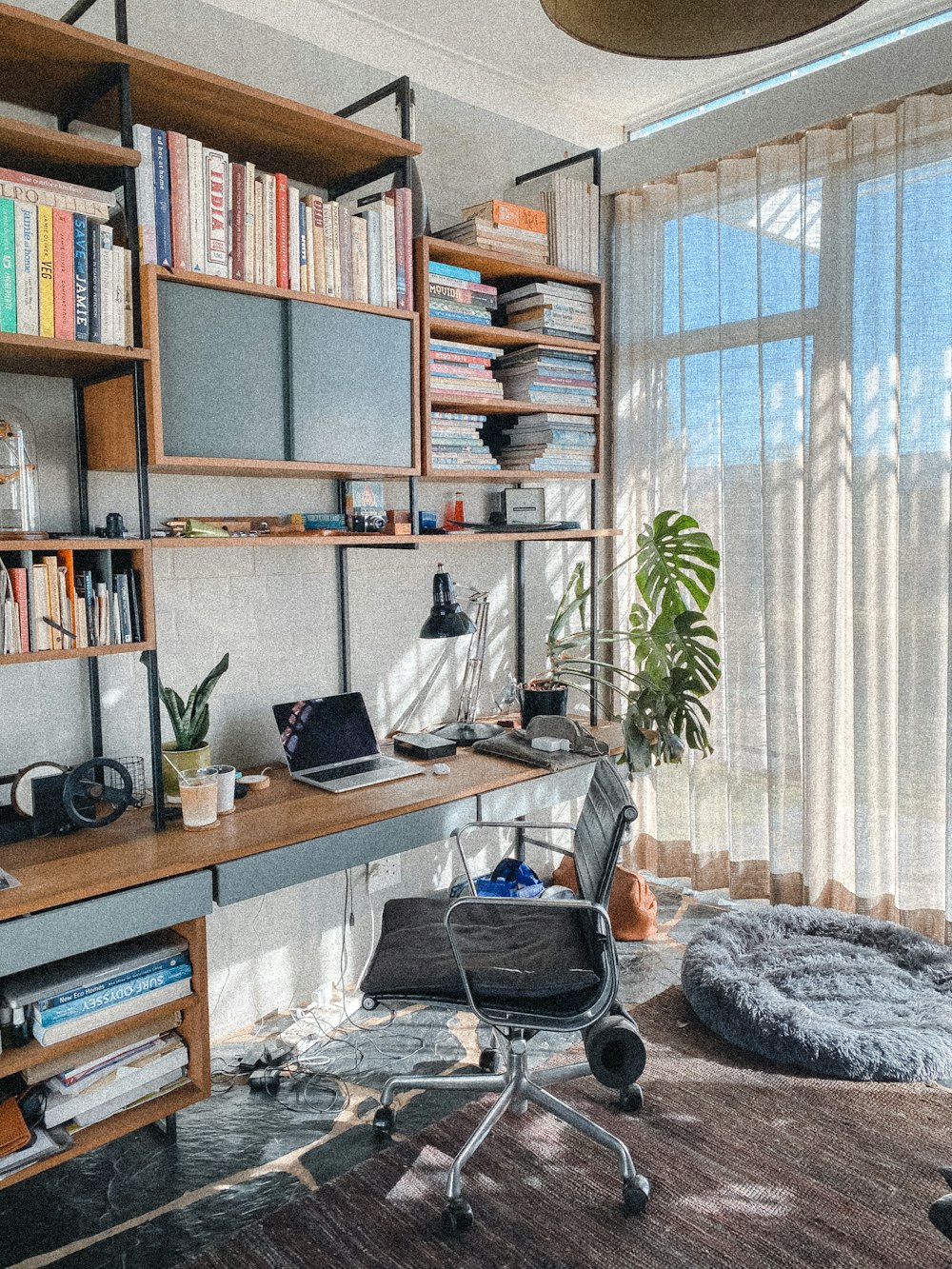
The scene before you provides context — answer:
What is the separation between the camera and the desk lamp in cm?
275

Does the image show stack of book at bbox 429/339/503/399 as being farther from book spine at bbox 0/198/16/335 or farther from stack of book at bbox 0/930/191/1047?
stack of book at bbox 0/930/191/1047

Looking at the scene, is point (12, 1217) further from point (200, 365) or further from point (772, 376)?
point (772, 376)

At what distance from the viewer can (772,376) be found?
10.5 ft

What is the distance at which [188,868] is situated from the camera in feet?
6.44

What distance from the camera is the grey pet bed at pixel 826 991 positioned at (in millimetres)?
2438

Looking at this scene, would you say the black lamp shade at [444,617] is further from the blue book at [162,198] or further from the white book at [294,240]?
the blue book at [162,198]

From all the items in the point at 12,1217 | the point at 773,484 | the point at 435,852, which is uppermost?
the point at 773,484

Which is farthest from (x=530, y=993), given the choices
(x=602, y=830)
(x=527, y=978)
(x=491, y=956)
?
(x=602, y=830)

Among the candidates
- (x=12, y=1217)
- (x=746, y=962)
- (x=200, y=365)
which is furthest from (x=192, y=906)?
(x=746, y=962)

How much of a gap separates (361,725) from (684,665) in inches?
41.9

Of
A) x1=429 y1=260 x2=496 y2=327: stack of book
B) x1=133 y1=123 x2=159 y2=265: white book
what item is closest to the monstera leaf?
x1=429 y1=260 x2=496 y2=327: stack of book

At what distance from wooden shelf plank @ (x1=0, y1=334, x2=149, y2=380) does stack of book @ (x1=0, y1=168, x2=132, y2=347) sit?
0.03m

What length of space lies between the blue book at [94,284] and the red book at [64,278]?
33mm

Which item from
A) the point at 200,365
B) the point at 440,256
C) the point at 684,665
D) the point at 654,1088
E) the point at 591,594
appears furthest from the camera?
the point at 591,594
